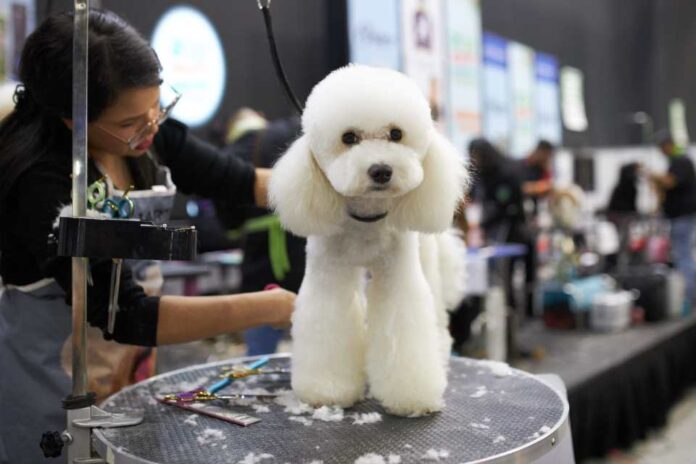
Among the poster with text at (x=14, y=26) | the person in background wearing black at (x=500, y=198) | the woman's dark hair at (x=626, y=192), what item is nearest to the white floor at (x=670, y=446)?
the person in background wearing black at (x=500, y=198)

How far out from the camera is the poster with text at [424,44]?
13.4ft

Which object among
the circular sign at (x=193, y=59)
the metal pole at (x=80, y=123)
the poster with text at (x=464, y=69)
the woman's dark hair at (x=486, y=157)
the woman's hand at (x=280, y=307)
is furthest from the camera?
the poster with text at (x=464, y=69)

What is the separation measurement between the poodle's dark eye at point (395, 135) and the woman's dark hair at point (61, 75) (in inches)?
15.5

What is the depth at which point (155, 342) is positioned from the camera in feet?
3.34

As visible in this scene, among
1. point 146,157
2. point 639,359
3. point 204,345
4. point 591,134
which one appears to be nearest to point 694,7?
point 591,134

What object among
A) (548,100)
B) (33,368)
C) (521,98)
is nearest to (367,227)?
(33,368)

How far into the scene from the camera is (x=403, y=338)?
3.26ft

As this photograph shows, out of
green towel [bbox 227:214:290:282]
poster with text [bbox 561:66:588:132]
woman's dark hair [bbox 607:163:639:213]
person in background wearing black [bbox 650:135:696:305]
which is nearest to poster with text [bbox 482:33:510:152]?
woman's dark hair [bbox 607:163:639:213]

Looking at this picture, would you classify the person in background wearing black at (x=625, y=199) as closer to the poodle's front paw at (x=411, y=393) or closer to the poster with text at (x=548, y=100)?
the poster with text at (x=548, y=100)

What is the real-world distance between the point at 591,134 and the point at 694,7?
78.2 inches

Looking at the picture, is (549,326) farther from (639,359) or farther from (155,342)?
(155,342)

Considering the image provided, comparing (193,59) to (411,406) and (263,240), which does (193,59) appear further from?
(411,406)

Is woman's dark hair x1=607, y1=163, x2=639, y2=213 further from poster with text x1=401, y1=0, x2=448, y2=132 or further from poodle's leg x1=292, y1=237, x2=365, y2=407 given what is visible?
poodle's leg x1=292, y1=237, x2=365, y2=407

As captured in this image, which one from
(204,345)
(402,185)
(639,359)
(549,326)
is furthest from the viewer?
(549,326)
